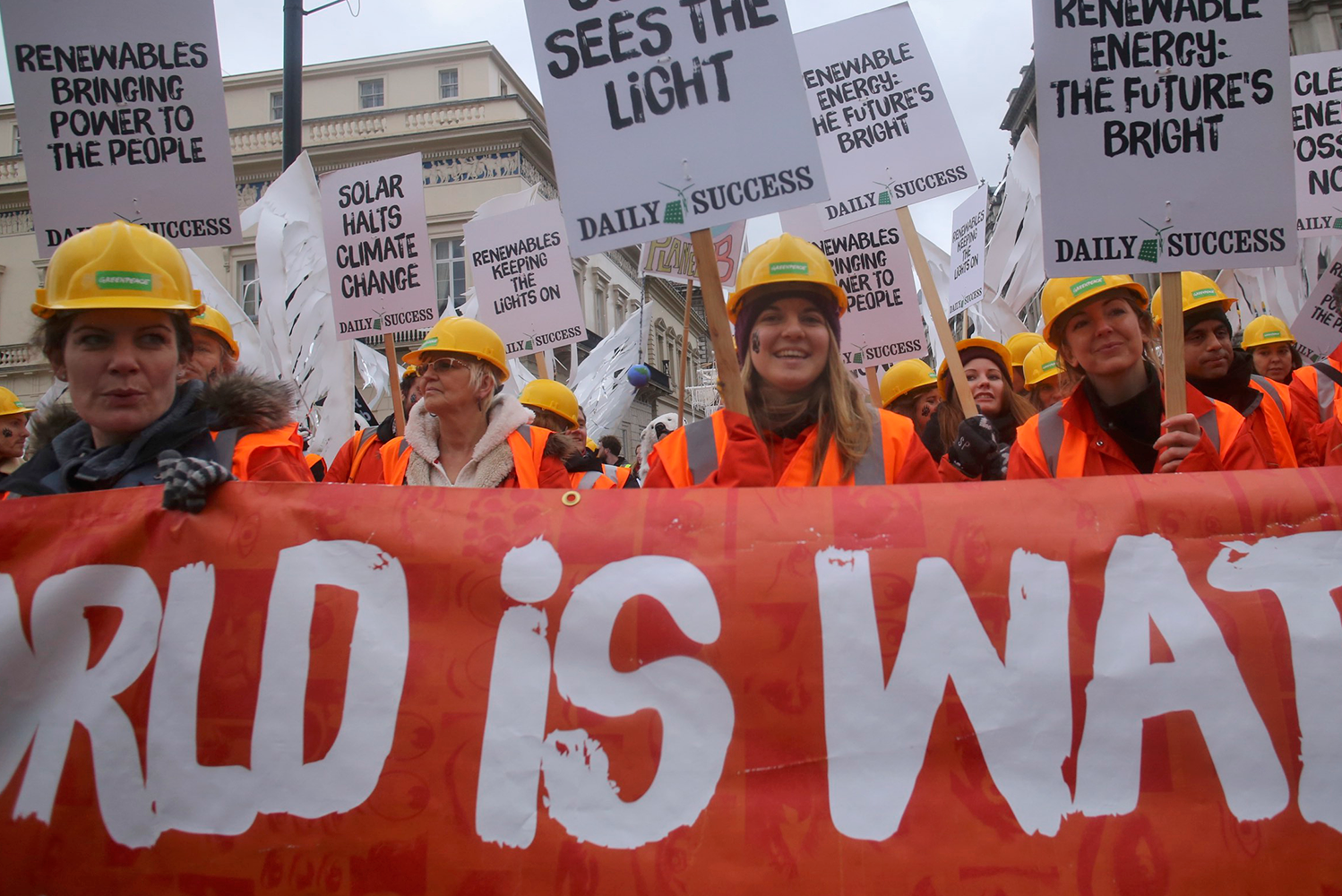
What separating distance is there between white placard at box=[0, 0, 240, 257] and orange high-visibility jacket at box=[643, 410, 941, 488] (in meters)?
2.31

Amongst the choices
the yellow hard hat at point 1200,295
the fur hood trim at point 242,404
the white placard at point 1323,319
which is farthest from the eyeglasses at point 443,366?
the white placard at point 1323,319

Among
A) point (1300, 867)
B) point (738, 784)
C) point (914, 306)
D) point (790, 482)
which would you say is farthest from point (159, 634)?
point (914, 306)

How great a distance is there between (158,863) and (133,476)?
3.00ft

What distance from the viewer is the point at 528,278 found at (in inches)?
278

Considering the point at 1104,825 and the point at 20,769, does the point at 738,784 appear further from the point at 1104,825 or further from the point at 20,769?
the point at 20,769

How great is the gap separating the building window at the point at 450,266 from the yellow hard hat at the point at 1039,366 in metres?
24.4

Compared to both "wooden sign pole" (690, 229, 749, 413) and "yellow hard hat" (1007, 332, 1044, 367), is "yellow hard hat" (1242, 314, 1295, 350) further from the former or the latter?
"wooden sign pole" (690, 229, 749, 413)

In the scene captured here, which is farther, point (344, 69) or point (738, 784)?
point (344, 69)

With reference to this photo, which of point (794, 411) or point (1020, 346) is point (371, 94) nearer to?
point (1020, 346)

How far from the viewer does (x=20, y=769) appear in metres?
1.78

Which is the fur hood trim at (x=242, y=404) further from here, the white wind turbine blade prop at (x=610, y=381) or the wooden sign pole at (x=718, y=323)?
the white wind turbine blade prop at (x=610, y=381)

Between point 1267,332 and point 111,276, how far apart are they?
6158 millimetres

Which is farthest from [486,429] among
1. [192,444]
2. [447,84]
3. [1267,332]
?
[447,84]

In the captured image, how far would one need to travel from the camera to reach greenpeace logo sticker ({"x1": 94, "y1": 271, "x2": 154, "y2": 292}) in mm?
2203
